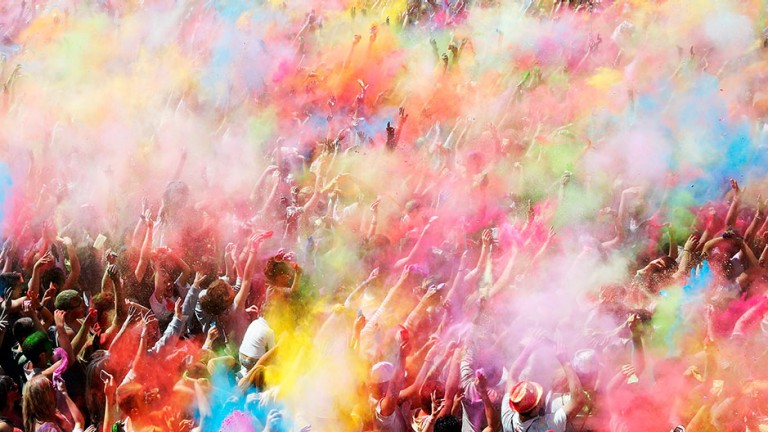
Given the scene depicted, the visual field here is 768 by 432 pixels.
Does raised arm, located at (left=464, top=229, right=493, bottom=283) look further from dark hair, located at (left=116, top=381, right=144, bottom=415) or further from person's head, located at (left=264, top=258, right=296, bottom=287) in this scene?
dark hair, located at (left=116, top=381, right=144, bottom=415)

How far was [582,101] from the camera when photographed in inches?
224

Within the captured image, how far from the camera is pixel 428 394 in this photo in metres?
3.36

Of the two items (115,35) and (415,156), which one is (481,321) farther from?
Answer: (115,35)

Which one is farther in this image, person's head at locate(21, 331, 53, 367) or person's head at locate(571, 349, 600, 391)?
person's head at locate(21, 331, 53, 367)

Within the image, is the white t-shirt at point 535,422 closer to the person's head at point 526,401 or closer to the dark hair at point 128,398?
the person's head at point 526,401

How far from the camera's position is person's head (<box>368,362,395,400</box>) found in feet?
11.1

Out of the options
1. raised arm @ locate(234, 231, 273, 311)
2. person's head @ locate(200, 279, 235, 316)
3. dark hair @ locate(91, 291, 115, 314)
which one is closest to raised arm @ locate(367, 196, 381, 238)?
raised arm @ locate(234, 231, 273, 311)

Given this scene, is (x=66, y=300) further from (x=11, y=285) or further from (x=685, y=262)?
(x=685, y=262)

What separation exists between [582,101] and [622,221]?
1.52 m

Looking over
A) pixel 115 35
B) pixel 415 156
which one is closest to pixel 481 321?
pixel 415 156

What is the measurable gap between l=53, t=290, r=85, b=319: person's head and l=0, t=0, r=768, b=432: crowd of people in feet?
0.04

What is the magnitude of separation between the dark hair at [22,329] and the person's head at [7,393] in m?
0.36

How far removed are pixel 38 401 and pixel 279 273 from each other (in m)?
1.57


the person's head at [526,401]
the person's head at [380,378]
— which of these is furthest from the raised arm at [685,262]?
the person's head at [380,378]
